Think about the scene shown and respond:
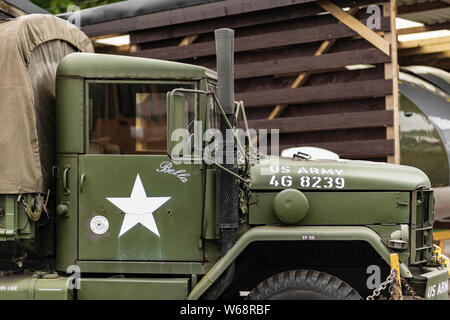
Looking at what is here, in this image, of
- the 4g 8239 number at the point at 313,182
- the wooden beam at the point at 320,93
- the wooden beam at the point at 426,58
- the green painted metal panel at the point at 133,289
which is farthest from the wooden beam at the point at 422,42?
the green painted metal panel at the point at 133,289

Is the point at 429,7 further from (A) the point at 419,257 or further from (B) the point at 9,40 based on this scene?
(B) the point at 9,40

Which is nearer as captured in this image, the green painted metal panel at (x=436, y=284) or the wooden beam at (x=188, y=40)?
the green painted metal panel at (x=436, y=284)

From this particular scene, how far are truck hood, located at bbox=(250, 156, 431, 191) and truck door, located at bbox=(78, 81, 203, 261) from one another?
56cm

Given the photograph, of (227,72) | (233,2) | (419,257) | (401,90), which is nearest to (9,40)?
(227,72)

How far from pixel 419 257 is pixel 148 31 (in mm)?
7101

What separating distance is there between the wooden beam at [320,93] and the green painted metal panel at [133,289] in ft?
15.6

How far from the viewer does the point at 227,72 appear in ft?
15.3

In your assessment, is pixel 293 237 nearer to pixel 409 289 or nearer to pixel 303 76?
pixel 409 289

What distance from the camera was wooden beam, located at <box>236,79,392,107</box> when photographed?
8.52 m

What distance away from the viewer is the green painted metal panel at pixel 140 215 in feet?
16.2

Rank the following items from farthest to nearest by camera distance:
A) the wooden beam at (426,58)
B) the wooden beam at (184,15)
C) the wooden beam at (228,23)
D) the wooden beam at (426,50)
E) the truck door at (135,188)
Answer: the wooden beam at (426,58), the wooden beam at (426,50), the wooden beam at (184,15), the wooden beam at (228,23), the truck door at (135,188)

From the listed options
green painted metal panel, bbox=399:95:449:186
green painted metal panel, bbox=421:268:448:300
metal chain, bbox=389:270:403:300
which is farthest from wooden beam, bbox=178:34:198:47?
metal chain, bbox=389:270:403:300

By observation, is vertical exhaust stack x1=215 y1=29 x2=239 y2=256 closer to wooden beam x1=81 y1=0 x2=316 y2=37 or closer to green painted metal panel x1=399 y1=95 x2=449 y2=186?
green painted metal panel x1=399 y1=95 x2=449 y2=186

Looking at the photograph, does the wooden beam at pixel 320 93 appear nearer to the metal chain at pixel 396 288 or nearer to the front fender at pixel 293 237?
the front fender at pixel 293 237
